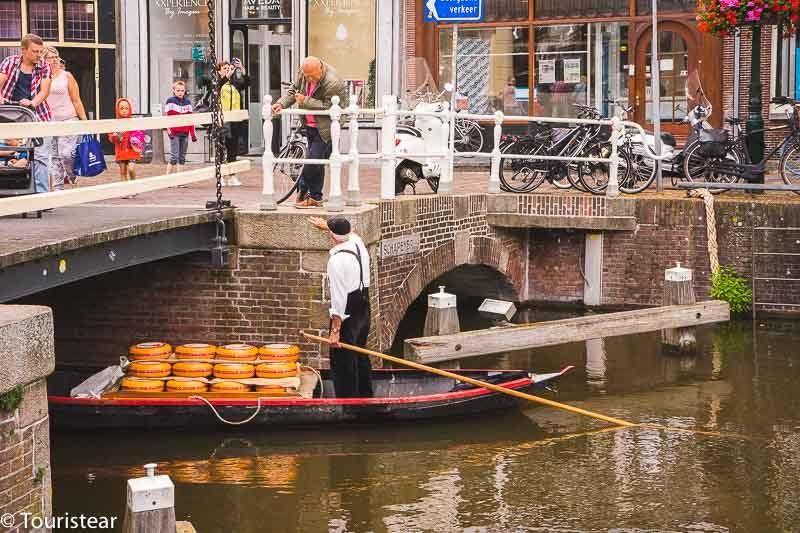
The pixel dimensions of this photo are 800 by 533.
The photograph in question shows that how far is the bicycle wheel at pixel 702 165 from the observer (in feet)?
60.0

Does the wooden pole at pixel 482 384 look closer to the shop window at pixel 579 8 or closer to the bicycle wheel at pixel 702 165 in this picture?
the bicycle wheel at pixel 702 165

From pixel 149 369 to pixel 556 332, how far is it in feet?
13.7

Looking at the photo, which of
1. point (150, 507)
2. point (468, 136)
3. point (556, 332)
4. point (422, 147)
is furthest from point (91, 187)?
point (468, 136)

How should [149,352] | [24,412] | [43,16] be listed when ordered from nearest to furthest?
[24,412], [149,352], [43,16]

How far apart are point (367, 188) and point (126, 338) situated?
4775 millimetres

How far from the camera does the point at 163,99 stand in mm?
23938

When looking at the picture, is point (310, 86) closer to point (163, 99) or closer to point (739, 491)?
point (739, 491)

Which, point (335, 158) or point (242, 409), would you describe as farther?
point (335, 158)

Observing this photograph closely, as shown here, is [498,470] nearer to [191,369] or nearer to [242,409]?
[242,409]

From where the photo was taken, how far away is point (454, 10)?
18750mm

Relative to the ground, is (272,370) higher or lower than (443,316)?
lower

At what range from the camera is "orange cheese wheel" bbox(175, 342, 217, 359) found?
12.4 meters

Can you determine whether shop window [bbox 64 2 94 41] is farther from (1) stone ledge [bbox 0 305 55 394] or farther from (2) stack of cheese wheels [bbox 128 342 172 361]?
(1) stone ledge [bbox 0 305 55 394]

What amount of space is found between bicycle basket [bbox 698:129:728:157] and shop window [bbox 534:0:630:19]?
196 inches
